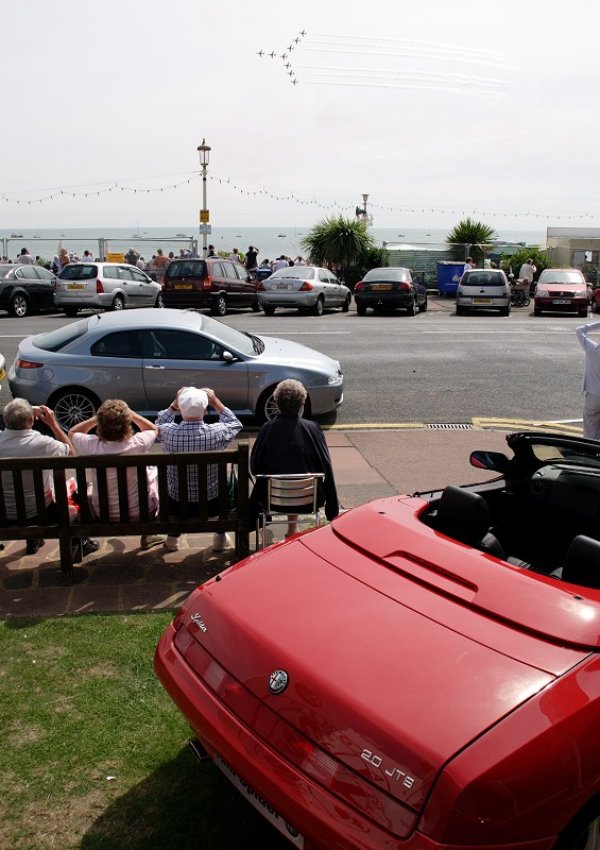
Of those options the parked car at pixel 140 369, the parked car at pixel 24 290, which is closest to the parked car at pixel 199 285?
the parked car at pixel 24 290

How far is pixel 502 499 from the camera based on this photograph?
4195 mm

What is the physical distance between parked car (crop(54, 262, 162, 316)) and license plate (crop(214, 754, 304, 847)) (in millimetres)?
20783

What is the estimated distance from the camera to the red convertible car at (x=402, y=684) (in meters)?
2.31

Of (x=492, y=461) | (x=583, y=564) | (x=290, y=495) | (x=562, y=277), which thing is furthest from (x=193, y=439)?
(x=562, y=277)

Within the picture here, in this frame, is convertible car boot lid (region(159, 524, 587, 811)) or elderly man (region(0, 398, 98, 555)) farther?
elderly man (region(0, 398, 98, 555))

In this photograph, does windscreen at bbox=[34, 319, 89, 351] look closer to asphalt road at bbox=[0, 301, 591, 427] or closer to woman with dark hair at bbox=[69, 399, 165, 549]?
asphalt road at bbox=[0, 301, 591, 427]

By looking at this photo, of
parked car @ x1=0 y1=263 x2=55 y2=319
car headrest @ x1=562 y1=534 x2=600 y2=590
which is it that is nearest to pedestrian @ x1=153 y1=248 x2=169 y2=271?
parked car @ x1=0 y1=263 x2=55 y2=319

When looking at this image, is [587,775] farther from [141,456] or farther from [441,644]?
[141,456]

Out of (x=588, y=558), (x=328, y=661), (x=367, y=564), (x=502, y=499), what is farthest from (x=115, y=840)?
(x=502, y=499)

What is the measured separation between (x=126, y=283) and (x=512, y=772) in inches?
884

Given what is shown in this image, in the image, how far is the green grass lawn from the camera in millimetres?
3077

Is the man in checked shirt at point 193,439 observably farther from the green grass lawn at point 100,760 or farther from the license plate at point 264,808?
the license plate at point 264,808

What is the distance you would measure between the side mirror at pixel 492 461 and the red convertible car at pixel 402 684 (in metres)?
0.69

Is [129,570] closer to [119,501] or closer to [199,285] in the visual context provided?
[119,501]
